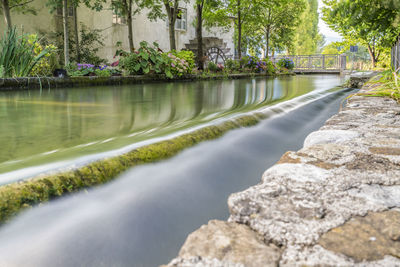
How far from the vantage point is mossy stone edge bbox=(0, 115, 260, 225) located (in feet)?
3.61

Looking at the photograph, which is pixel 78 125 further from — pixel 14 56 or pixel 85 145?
pixel 14 56

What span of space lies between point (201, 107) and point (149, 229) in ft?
9.01

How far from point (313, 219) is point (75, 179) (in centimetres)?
86

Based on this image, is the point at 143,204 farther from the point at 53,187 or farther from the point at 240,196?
the point at 240,196

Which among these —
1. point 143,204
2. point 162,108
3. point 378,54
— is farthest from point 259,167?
point 378,54

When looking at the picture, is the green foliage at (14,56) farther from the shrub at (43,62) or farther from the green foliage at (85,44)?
the green foliage at (85,44)

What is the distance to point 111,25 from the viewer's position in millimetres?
13062

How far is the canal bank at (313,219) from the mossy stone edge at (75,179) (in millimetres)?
615

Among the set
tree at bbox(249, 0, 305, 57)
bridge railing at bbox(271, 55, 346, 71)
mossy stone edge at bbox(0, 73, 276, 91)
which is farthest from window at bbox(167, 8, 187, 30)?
mossy stone edge at bbox(0, 73, 276, 91)

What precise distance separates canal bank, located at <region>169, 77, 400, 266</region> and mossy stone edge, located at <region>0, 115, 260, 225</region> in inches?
24.2

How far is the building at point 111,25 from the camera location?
37.1ft

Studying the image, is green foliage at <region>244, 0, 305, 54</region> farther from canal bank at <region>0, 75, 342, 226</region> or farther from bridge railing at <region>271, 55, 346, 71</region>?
canal bank at <region>0, 75, 342, 226</region>

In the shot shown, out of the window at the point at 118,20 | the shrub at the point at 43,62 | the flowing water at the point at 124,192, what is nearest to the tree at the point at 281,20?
the window at the point at 118,20

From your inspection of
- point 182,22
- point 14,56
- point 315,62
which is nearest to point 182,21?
→ point 182,22
